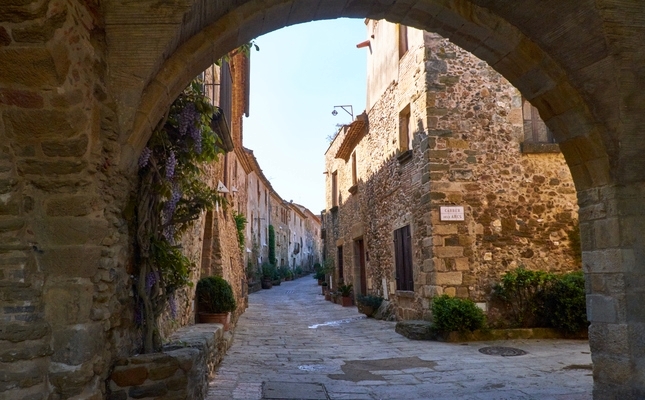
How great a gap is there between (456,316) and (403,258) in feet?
7.09

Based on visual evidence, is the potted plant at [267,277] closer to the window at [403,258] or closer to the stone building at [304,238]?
the stone building at [304,238]

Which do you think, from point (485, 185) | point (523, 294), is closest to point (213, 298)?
point (485, 185)

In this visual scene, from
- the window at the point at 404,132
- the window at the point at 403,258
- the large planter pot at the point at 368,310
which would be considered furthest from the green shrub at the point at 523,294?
the large planter pot at the point at 368,310

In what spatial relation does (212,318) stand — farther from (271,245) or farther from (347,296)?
(271,245)

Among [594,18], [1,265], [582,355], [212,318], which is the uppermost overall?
[594,18]

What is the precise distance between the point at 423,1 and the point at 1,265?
120 inches

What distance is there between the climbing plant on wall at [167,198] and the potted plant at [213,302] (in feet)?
9.19

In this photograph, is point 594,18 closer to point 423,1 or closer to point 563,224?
point 423,1

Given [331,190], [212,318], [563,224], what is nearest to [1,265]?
[212,318]

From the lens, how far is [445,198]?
324 inches

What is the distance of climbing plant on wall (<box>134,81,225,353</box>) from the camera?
3404mm

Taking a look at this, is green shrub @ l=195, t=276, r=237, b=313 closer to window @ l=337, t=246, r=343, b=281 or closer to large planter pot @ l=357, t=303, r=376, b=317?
large planter pot @ l=357, t=303, r=376, b=317

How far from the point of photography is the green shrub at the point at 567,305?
7590mm

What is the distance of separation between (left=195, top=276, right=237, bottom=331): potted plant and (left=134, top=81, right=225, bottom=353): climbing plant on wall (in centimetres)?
280
